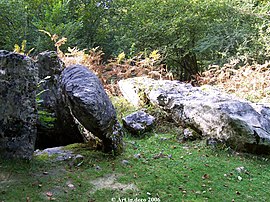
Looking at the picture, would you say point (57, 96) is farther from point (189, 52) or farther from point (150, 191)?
point (189, 52)

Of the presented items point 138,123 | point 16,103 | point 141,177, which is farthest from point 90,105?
point 138,123

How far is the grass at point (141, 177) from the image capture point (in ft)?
9.28

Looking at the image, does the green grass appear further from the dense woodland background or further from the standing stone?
the dense woodland background

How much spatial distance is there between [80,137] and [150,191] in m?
1.93

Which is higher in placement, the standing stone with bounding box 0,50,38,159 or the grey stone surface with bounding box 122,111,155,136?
the standing stone with bounding box 0,50,38,159

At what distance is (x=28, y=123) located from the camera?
3.17 meters

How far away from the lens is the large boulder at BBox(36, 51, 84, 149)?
4512 mm

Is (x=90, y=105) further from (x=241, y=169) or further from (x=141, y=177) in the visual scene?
(x=241, y=169)

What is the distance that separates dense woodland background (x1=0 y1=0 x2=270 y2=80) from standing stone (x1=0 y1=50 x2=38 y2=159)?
243 inches

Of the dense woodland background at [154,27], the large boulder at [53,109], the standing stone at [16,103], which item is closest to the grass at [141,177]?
the standing stone at [16,103]

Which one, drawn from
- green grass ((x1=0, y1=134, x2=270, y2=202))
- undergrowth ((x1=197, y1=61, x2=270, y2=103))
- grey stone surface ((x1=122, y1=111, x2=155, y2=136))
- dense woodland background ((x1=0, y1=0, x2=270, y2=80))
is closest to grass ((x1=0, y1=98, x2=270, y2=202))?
green grass ((x1=0, y1=134, x2=270, y2=202))

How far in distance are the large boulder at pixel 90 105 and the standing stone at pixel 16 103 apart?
0.47 metres

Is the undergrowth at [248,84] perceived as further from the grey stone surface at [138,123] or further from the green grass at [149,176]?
the green grass at [149,176]

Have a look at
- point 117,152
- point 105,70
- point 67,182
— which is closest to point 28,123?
point 67,182
